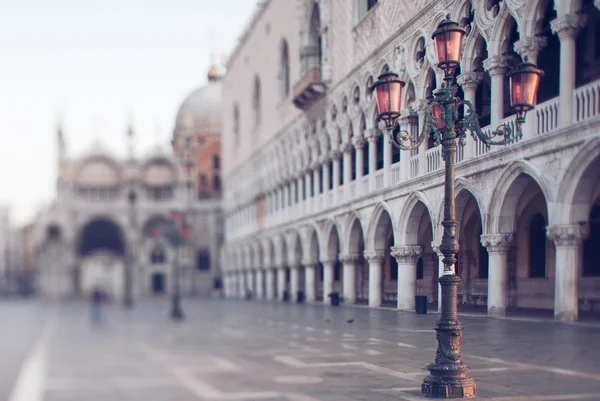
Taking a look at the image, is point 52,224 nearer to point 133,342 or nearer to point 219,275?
point 219,275

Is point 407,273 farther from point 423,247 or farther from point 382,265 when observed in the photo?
point 382,265

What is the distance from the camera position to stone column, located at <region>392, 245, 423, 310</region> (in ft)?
24.0

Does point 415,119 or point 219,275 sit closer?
point 415,119

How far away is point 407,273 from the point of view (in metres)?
7.45

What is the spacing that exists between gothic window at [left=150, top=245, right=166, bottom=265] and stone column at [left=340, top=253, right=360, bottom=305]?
127 feet

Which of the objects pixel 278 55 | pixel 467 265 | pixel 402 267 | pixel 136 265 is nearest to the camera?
pixel 467 265

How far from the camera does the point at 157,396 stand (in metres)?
6.34

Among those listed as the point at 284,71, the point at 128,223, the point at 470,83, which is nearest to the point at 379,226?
the point at 470,83

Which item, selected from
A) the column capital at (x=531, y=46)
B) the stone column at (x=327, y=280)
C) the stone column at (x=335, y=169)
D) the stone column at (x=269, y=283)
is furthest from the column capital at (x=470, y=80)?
the stone column at (x=269, y=283)

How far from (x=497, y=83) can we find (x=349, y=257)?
434cm

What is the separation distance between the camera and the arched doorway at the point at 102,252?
158ft

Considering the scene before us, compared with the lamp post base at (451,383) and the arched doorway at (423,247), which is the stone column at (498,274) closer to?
the lamp post base at (451,383)

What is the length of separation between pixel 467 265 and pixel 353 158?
4.33m

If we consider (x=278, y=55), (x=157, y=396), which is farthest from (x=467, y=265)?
(x=278, y=55)
